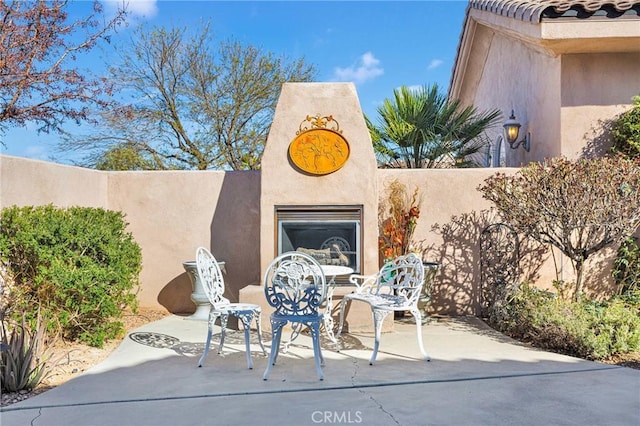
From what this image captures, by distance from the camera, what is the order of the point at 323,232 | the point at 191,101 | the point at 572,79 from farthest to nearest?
the point at 191,101 → the point at 572,79 → the point at 323,232

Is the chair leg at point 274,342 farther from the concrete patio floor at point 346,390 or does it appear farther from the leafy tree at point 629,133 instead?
the leafy tree at point 629,133

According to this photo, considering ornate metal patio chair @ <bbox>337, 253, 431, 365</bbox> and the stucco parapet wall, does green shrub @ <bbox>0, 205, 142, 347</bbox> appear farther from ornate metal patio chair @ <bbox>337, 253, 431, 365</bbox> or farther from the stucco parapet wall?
the stucco parapet wall

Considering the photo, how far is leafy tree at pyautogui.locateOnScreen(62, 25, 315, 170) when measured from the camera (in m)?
15.8

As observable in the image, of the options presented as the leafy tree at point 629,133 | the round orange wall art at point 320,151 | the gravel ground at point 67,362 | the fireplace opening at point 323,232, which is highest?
the leafy tree at point 629,133

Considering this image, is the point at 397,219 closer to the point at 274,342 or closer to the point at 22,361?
the point at 274,342

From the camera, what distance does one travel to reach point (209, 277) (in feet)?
18.0

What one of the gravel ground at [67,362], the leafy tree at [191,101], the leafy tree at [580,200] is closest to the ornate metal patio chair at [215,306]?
the gravel ground at [67,362]

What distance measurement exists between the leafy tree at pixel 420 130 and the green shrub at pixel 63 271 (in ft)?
16.8

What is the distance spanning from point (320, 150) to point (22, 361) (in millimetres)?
4556

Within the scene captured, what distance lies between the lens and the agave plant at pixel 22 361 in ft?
14.7

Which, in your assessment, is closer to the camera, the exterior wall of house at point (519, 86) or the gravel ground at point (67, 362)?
the gravel ground at point (67, 362)

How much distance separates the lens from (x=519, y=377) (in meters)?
4.95

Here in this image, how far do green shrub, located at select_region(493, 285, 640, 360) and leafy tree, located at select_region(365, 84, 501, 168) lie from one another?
3380 millimetres

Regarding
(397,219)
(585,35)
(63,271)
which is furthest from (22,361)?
(585,35)
